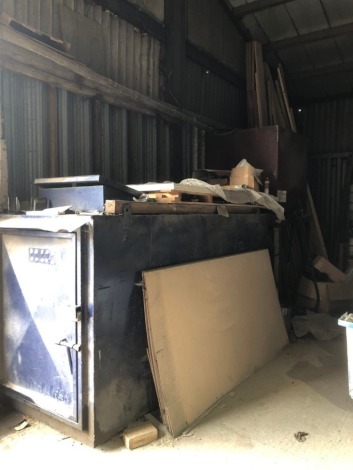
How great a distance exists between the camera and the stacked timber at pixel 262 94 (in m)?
5.34

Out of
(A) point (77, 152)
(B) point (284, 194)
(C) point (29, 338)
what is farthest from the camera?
(B) point (284, 194)

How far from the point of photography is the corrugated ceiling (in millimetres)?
5020

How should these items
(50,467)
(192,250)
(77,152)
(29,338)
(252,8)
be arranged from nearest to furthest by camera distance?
1. (50,467)
2. (29,338)
3. (192,250)
4. (77,152)
5. (252,8)

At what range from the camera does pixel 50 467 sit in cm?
204

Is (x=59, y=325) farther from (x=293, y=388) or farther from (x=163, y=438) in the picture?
(x=293, y=388)

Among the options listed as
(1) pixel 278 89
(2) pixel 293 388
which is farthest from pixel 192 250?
(1) pixel 278 89

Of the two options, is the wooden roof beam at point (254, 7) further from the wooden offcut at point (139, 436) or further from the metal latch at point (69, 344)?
the wooden offcut at point (139, 436)

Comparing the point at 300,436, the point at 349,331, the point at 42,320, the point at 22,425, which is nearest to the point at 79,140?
the point at 42,320

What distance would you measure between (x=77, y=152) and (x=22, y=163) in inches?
21.4

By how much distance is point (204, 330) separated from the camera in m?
2.80

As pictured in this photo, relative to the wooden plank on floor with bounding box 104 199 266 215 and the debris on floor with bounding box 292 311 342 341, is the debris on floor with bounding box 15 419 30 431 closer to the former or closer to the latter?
the wooden plank on floor with bounding box 104 199 266 215

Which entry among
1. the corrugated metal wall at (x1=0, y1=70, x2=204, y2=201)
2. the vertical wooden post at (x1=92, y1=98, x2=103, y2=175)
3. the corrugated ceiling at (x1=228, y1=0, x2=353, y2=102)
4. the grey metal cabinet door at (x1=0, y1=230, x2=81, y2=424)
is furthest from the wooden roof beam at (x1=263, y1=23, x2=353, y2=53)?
the grey metal cabinet door at (x1=0, y1=230, x2=81, y2=424)

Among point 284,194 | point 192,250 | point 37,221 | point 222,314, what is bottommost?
point 222,314

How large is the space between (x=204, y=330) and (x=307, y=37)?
4.49 m
